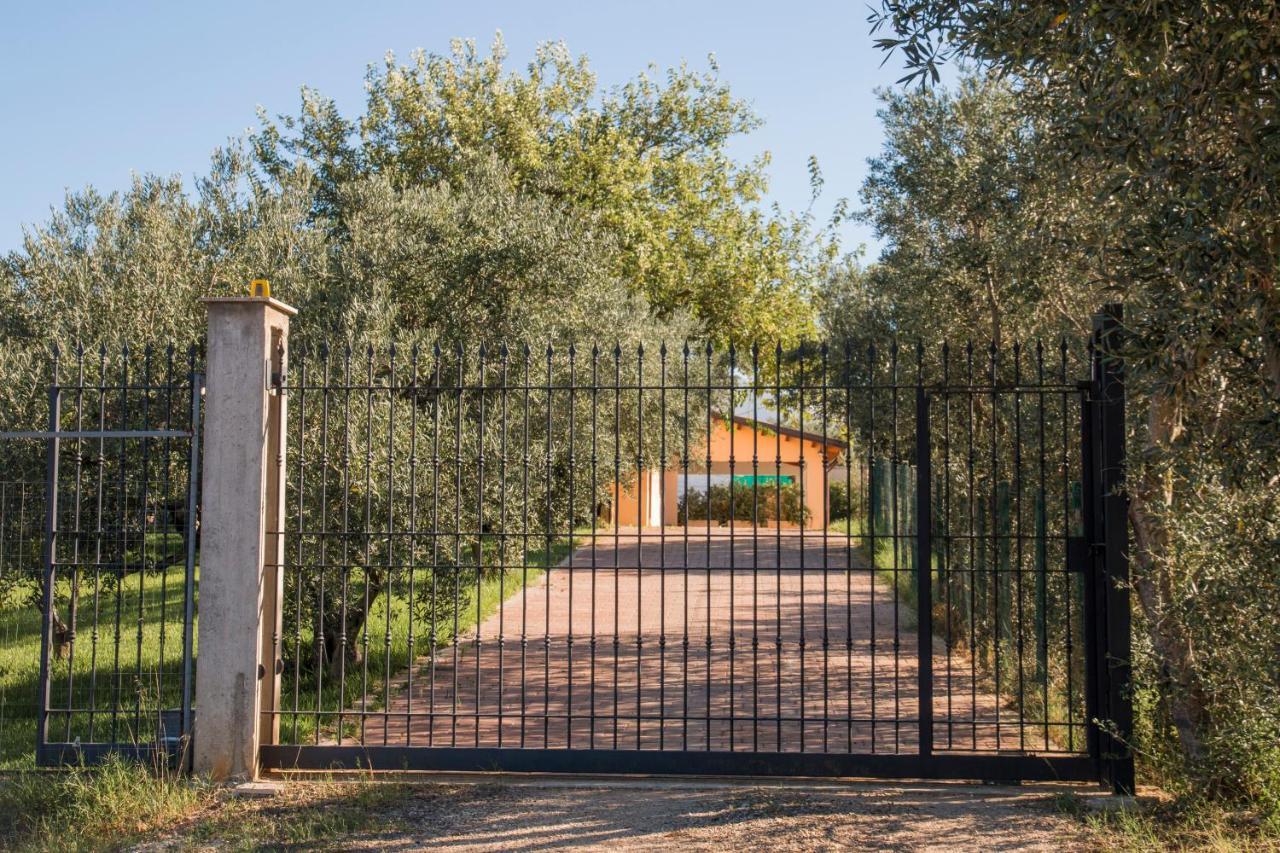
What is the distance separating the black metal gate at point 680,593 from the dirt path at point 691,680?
0.06m

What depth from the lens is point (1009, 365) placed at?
12234 mm

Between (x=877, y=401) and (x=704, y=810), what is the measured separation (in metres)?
10.3

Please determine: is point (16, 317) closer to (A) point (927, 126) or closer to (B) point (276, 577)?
(B) point (276, 577)

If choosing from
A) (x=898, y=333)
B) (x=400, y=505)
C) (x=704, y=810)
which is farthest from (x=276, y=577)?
(x=898, y=333)

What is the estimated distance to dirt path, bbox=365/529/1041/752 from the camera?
6.93 m

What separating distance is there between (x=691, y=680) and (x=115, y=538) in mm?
5101

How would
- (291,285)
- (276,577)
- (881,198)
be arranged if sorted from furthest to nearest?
(881,198)
(291,285)
(276,577)

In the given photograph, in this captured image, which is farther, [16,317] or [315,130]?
[315,130]

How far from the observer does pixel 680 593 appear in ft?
58.3

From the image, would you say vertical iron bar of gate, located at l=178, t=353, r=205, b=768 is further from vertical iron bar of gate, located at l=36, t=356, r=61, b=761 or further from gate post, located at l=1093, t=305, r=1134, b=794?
gate post, located at l=1093, t=305, r=1134, b=794

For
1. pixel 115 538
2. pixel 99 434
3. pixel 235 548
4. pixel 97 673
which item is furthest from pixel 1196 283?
pixel 97 673

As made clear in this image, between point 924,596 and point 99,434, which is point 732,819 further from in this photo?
point 99,434

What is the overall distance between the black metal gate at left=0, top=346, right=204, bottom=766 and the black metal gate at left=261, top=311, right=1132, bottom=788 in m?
0.75

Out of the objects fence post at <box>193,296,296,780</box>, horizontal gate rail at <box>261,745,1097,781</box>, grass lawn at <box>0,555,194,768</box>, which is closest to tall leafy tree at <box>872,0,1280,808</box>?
horizontal gate rail at <box>261,745,1097,781</box>
